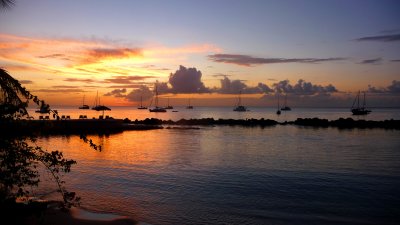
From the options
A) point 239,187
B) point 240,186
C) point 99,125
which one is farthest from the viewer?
point 99,125

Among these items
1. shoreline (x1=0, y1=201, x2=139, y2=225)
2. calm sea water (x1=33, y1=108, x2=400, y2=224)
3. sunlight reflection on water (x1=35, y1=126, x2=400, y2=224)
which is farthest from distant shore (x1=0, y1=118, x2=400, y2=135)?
sunlight reflection on water (x1=35, y1=126, x2=400, y2=224)

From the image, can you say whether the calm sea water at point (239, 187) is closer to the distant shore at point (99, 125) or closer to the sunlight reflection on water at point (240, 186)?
the sunlight reflection on water at point (240, 186)

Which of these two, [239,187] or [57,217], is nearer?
[57,217]

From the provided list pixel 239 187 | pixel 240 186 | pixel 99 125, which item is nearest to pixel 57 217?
pixel 239 187

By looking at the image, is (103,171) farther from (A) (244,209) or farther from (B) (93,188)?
(A) (244,209)

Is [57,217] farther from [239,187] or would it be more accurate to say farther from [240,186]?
[240,186]

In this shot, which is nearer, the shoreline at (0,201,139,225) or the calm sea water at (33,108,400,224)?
the shoreline at (0,201,139,225)

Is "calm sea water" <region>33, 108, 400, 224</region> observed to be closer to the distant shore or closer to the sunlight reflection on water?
the sunlight reflection on water

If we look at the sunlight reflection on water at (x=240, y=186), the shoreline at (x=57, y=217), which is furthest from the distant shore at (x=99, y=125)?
the sunlight reflection on water at (x=240, y=186)

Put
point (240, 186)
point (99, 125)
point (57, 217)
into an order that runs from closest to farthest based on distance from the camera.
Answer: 1. point (57, 217)
2. point (240, 186)
3. point (99, 125)


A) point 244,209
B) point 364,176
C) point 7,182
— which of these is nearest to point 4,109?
point 7,182

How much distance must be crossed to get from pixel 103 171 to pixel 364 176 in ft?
62.4

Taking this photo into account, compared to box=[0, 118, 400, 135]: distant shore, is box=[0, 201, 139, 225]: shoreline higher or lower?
lower

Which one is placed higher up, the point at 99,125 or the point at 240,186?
the point at 99,125
